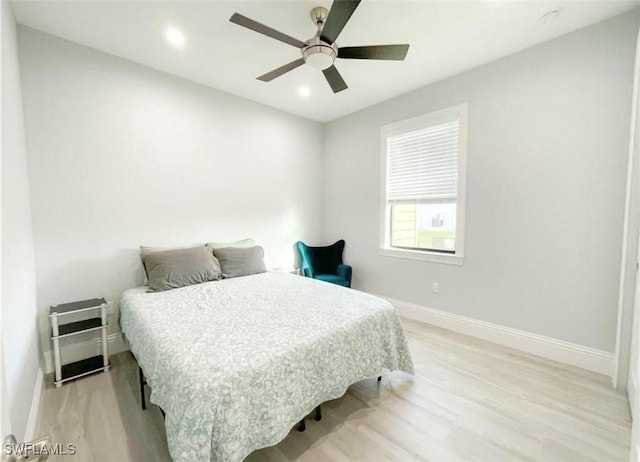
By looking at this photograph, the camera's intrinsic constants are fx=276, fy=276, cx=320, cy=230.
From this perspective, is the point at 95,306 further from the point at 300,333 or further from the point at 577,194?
the point at 577,194

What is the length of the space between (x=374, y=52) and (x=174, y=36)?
1.71 meters

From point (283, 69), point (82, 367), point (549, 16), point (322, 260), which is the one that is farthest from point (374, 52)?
point (82, 367)

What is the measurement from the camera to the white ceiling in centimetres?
201

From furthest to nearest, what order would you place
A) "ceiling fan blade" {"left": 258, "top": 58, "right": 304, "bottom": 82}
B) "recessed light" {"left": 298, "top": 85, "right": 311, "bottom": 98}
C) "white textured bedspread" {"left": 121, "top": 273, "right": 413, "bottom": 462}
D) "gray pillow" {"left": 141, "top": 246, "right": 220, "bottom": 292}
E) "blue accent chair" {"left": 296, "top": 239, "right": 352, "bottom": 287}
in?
"blue accent chair" {"left": 296, "top": 239, "right": 352, "bottom": 287}, "recessed light" {"left": 298, "top": 85, "right": 311, "bottom": 98}, "gray pillow" {"left": 141, "top": 246, "right": 220, "bottom": 292}, "ceiling fan blade" {"left": 258, "top": 58, "right": 304, "bottom": 82}, "white textured bedspread" {"left": 121, "top": 273, "right": 413, "bottom": 462}

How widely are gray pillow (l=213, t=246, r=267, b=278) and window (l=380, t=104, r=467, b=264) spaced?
171cm

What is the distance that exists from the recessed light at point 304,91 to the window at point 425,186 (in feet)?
3.56

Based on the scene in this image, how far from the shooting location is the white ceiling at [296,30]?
201 cm

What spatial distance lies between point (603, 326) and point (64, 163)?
4.71 meters

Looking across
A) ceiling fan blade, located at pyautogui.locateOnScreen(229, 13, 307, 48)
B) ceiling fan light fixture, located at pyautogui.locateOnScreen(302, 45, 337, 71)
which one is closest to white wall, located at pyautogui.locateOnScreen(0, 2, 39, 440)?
ceiling fan blade, located at pyautogui.locateOnScreen(229, 13, 307, 48)

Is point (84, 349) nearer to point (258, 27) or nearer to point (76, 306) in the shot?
point (76, 306)

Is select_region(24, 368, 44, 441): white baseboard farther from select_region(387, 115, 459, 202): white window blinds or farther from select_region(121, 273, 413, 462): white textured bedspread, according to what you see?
select_region(387, 115, 459, 202): white window blinds

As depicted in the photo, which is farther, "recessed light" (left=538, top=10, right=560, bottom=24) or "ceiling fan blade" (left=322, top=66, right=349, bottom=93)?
"ceiling fan blade" (left=322, top=66, right=349, bottom=93)

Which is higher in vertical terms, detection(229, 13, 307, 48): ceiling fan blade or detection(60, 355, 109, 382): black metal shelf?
detection(229, 13, 307, 48): ceiling fan blade

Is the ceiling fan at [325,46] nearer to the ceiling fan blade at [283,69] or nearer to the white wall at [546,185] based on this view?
the ceiling fan blade at [283,69]
